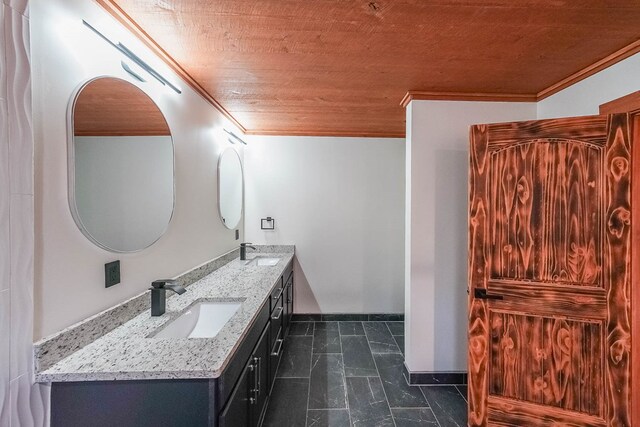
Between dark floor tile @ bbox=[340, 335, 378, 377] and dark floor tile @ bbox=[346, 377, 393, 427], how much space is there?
89mm

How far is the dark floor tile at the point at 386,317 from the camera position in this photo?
142 inches

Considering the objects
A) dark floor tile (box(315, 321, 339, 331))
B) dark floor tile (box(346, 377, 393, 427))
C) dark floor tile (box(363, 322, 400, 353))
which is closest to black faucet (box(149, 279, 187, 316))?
dark floor tile (box(346, 377, 393, 427))

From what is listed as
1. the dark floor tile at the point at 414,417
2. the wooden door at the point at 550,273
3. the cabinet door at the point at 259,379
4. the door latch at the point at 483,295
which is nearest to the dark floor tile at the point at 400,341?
the dark floor tile at the point at 414,417

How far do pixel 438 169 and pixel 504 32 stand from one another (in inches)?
40.1

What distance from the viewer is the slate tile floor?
6.45 ft

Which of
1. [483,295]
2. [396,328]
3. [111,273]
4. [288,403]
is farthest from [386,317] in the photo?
[111,273]

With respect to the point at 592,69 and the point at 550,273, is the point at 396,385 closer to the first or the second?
the point at 550,273

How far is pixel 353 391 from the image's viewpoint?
2240 mm

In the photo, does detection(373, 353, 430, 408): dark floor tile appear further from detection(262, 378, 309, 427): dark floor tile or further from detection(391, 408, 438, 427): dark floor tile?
detection(262, 378, 309, 427): dark floor tile

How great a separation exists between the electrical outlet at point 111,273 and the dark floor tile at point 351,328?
2.55 m

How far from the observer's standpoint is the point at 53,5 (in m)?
1.07

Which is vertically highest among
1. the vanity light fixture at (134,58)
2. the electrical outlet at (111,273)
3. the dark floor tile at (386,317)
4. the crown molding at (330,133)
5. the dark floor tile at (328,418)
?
the crown molding at (330,133)

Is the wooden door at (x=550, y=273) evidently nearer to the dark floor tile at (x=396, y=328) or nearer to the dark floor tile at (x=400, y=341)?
the dark floor tile at (x=400, y=341)

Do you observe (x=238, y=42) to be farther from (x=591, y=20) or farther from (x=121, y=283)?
(x=591, y=20)
